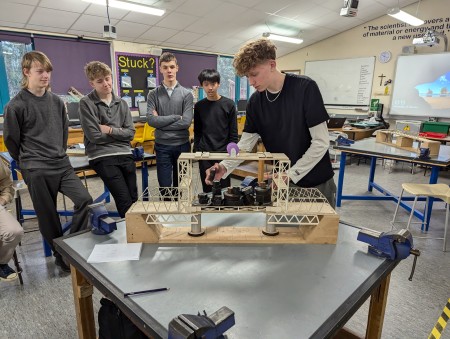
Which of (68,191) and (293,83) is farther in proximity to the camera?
(68,191)

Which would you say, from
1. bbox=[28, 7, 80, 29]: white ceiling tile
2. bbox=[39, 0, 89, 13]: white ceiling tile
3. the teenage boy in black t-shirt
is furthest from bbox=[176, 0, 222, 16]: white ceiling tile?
the teenage boy in black t-shirt

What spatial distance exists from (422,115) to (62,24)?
6306mm

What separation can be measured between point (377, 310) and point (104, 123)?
207cm

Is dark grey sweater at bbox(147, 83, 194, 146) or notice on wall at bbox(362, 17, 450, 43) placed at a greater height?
notice on wall at bbox(362, 17, 450, 43)

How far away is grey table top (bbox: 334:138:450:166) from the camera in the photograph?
9.34ft

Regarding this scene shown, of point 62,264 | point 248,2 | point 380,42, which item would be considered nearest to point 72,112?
point 62,264

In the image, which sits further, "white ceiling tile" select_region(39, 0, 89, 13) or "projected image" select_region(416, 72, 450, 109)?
"projected image" select_region(416, 72, 450, 109)

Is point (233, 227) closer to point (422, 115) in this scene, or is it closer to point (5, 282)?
point (5, 282)

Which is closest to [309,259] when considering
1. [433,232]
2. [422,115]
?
[433,232]

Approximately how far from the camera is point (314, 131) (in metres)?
1.44

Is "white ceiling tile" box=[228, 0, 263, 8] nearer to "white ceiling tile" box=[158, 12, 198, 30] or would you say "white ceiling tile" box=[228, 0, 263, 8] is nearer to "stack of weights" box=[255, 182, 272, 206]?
"white ceiling tile" box=[158, 12, 198, 30]

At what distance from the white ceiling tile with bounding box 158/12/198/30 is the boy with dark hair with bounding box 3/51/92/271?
126 inches

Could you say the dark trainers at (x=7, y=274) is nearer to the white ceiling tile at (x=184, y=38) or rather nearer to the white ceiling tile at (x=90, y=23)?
the white ceiling tile at (x=90, y=23)

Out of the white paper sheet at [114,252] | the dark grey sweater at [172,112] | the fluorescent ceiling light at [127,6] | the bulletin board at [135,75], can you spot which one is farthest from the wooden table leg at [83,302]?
→ the bulletin board at [135,75]
